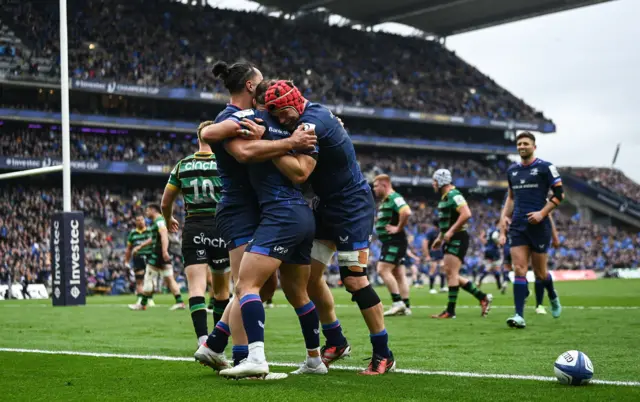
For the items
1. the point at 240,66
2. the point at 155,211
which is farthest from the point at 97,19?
the point at 240,66

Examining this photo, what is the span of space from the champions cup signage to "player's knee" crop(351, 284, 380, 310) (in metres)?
15.6

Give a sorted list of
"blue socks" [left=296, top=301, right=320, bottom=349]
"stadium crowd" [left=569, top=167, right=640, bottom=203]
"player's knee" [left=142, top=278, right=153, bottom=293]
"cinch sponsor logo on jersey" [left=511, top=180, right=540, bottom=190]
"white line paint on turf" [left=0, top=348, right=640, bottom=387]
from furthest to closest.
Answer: "stadium crowd" [left=569, top=167, right=640, bottom=203] → "player's knee" [left=142, top=278, right=153, bottom=293] → "cinch sponsor logo on jersey" [left=511, top=180, right=540, bottom=190] → "blue socks" [left=296, top=301, right=320, bottom=349] → "white line paint on turf" [left=0, top=348, right=640, bottom=387]

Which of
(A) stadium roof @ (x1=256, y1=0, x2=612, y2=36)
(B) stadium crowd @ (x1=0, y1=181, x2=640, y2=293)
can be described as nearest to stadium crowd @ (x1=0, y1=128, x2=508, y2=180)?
(B) stadium crowd @ (x1=0, y1=181, x2=640, y2=293)

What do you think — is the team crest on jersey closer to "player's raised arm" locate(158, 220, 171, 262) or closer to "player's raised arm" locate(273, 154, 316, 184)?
"player's raised arm" locate(273, 154, 316, 184)

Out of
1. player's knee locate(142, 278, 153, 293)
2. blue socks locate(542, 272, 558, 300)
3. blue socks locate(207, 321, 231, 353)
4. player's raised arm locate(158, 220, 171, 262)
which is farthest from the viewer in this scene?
player's knee locate(142, 278, 153, 293)

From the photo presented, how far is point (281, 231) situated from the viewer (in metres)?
6.12

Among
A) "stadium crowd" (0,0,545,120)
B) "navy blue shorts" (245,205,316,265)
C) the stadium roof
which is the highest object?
the stadium roof

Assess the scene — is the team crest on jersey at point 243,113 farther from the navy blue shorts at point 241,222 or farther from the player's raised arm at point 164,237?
the player's raised arm at point 164,237

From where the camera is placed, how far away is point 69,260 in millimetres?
21359

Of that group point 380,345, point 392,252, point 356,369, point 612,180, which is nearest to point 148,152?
point 392,252

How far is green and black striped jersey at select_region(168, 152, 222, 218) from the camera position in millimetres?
8555

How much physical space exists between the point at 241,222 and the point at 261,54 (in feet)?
158

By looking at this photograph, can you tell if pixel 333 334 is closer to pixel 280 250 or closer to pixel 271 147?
pixel 280 250

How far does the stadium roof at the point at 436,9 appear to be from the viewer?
56188mm
